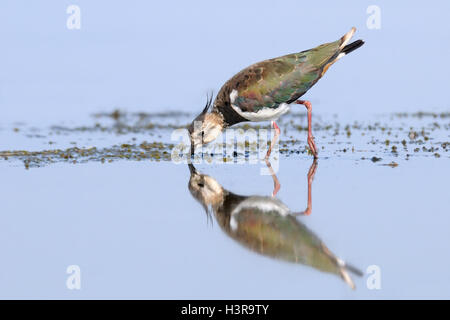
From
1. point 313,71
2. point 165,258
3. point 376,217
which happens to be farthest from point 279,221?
point 313,71

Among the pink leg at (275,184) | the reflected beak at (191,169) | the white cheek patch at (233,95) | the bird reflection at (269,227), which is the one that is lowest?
the bird reflection at (269,227)

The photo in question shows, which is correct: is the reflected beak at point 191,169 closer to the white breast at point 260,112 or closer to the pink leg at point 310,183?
the white breast at point 260,112

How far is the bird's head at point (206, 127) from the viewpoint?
1071 cm

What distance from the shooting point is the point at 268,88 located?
10.1 m

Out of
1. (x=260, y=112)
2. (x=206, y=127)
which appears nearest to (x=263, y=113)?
(x=260, y=112)

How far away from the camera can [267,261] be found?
605cm

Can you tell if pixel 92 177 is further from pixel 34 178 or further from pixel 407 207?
pixel 407 207

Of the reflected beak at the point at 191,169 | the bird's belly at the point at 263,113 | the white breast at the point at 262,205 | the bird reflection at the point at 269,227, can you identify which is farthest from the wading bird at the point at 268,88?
the white breast at the point at 262,205

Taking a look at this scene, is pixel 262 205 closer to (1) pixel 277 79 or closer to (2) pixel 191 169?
(2) pixel 191 169

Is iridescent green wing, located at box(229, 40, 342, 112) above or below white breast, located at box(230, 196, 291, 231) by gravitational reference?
above

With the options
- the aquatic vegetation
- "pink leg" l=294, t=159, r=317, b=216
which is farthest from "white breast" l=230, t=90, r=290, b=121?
"pink leg" l=294, t=159, r=317, b=216

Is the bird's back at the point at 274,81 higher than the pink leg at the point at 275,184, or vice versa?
the bird's back at the point at 274,81

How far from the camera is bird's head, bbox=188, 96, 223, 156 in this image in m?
10.7

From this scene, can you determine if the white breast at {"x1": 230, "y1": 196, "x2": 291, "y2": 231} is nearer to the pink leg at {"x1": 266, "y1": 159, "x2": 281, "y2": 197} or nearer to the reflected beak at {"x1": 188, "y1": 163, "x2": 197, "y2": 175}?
the pink leg at {"x1": 266, "y1": 159, "x2": 281, "y2": 197}
